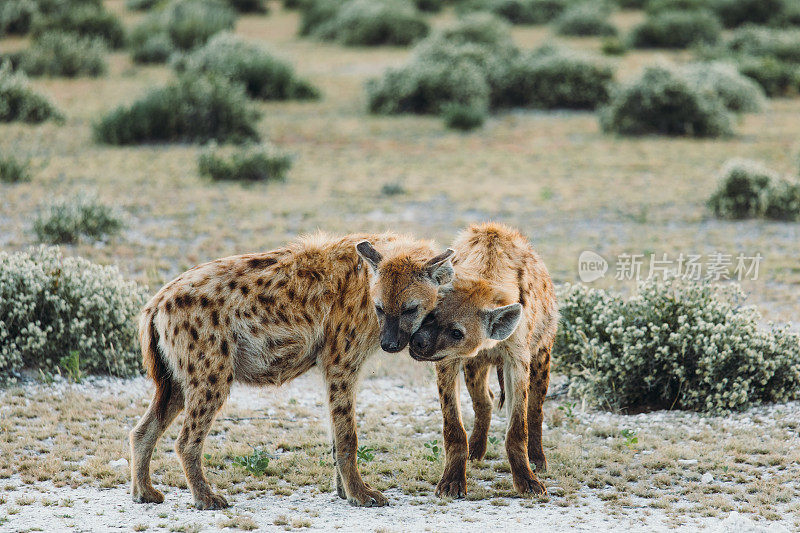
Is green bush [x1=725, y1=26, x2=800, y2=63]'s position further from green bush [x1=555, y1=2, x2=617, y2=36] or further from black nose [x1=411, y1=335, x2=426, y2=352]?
black nose [x1=411, y1=335, x2=426, y2=352]

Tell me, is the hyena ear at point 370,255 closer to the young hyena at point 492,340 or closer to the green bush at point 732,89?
the young hyena at point 492,340

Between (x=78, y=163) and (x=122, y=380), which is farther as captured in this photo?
(x=78, y=163)

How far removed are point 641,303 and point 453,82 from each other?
13.0 m

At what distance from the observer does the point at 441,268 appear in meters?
4.80

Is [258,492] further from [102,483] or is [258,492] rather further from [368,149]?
[368,149]

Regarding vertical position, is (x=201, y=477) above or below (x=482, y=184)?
below

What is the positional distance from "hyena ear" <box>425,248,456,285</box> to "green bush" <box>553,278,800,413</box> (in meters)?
2.40

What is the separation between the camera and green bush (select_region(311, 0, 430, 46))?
2770cm

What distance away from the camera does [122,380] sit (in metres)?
7.22

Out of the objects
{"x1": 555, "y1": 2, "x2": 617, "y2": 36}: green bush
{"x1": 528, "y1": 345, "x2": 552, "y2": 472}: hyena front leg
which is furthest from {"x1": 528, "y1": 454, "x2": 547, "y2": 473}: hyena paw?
{"x1": 555, "y1": 2, "x2": 617, "y2": 36}: green bush

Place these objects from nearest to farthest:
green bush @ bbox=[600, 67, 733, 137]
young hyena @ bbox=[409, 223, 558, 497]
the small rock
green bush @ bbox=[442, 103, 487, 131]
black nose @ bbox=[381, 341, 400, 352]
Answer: black nose @ bbox=[381, 341, 400, 352]
young hyena @ bbox=[409, 223, 558, 497]
the small rock
green bush @ bbox=[600, 67, 733, 137]
green bush @ bbox=[442, 103, 487, 131]

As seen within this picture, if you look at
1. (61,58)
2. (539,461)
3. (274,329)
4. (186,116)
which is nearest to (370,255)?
(274,329)

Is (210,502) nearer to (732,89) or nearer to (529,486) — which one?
(529,486)

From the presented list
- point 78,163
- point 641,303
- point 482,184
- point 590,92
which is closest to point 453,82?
point 590,92
